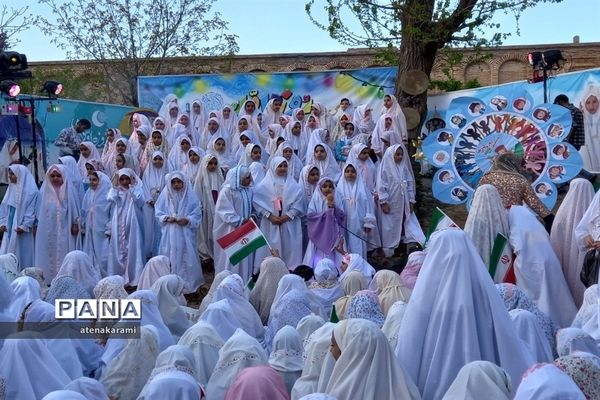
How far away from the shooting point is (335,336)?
405 centimetres

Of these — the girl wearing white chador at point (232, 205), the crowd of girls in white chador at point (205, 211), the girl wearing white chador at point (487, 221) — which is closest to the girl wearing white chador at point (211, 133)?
the crowd of girls in white chador at point (205, 211)

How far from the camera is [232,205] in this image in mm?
9812

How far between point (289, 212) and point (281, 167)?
514mm

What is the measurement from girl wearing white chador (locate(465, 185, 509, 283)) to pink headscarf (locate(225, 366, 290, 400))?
9.88 ft

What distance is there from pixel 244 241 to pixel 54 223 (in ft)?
7.94

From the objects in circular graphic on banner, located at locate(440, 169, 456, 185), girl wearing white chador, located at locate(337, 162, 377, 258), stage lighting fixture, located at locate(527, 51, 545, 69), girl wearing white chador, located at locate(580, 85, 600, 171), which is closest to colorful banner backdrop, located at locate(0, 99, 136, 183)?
girl wearing white chador, located at locate(337, 162, 377, 258)

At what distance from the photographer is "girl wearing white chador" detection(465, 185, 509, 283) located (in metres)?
6.73

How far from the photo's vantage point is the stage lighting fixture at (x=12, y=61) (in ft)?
38.2

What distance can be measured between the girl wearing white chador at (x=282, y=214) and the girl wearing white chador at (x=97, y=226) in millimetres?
1604

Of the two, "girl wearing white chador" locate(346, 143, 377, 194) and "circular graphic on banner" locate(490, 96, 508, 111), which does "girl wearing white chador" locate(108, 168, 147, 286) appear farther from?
"circular graphic on banner" locate(490, 96, 508, 111)

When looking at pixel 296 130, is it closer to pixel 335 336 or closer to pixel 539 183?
pixel 539 183

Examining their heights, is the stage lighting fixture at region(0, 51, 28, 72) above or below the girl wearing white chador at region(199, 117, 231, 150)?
above

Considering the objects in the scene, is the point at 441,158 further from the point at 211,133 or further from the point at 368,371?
the point at 211,133

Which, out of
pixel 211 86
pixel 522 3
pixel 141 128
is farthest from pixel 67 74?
pixel 522 3
